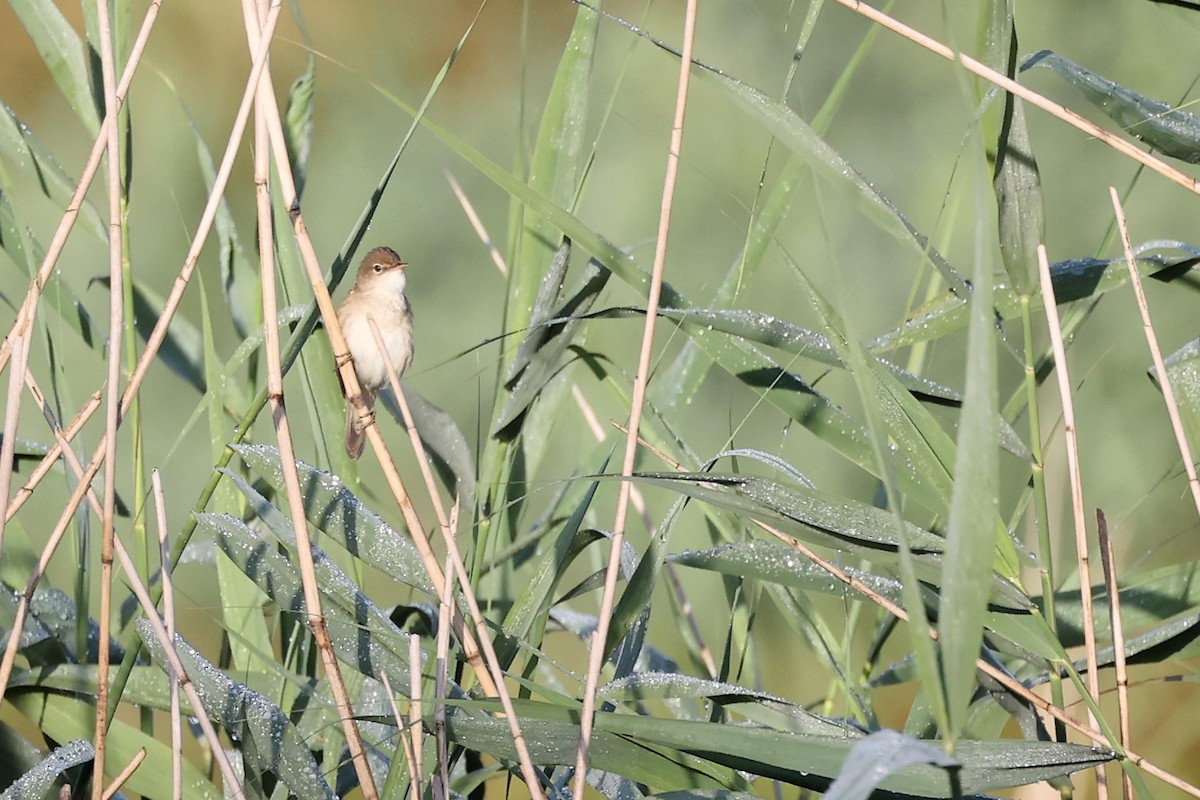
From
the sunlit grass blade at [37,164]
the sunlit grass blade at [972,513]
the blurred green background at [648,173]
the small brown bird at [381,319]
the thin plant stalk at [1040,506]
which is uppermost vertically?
the blurred green background at [648,173]

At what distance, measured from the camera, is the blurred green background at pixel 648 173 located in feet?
10.7

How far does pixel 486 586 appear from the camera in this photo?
58.1 inches

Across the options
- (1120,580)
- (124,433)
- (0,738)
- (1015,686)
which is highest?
(124,433)

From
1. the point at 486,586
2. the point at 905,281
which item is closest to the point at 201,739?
the point at 486,586

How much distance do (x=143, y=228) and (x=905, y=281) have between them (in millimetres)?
2290

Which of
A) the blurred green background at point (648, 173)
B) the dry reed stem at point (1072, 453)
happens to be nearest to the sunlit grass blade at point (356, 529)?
the dry reed stem at point (1072, 453)

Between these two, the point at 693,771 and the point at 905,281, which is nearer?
the point at 693,771

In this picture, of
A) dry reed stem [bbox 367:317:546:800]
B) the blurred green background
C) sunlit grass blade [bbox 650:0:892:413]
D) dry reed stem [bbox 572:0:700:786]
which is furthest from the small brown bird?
dry reed stem [bbox 572:0:700:786]

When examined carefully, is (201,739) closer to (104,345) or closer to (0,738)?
(0,738)

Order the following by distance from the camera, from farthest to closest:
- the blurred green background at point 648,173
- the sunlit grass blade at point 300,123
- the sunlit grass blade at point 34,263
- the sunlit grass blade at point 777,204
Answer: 1. the blurred green background at point 648,173
2. the sunlit grass blade at point 300,123
3. the sunlit grass blade at point 34,263
4. the sunlit grass blade at point 777,204

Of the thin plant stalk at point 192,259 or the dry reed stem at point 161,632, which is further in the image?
the thin plant stalk at point 192,259

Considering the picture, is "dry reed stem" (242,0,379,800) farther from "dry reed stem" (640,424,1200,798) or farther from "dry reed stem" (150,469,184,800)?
"dry reed stem" (640,424,1200,798)

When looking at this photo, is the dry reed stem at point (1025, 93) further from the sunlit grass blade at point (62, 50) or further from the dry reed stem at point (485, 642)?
the sunlit grass blade at point (62, 50)

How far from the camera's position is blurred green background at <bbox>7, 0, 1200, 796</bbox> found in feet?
10.7
